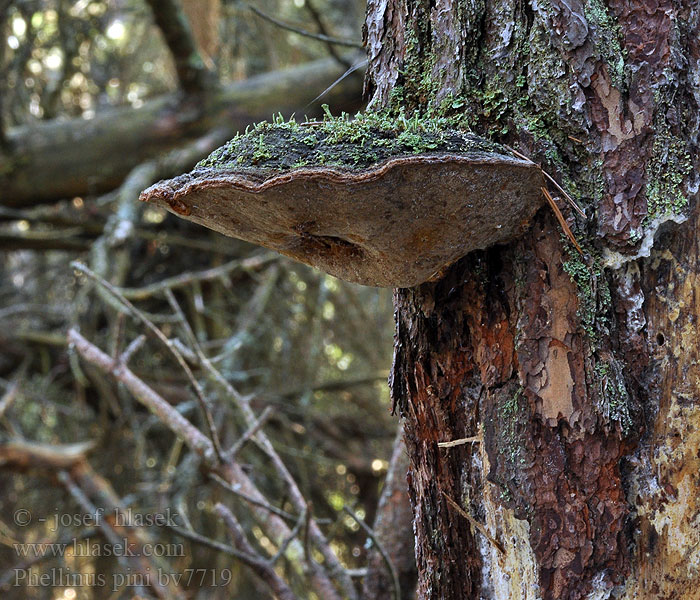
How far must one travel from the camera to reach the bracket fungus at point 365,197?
2.73ft

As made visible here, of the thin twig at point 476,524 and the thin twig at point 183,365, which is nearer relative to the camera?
the thin twig at point 476,524

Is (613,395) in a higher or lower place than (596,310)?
lower

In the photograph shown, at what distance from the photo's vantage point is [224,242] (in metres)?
4.42

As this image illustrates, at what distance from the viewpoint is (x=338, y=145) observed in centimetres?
87

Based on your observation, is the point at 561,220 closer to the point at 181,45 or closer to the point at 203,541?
the point at 203,541

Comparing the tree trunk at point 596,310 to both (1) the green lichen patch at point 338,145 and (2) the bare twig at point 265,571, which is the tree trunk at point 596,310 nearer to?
(1) the green lichen patch at point 338,145

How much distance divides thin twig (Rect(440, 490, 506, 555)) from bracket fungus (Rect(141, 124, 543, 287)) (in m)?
0.37

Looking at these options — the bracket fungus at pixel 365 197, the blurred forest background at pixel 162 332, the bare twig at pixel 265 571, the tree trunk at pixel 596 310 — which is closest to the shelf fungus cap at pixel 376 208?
the bracket fungus at pixel 365 197

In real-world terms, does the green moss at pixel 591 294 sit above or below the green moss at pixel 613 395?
above

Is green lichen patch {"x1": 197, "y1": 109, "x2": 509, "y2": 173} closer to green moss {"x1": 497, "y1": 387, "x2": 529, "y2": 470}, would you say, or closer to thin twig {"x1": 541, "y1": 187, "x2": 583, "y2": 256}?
thin twig {"x1": 541, "y1": 187, "x2": 583, "y2": 256}

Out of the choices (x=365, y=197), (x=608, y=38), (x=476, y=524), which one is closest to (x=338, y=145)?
Answer: (x=365, y=197)

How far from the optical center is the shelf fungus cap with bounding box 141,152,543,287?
829 millimetres

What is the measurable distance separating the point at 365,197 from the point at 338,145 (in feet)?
0.27

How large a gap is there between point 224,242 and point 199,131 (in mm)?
721
